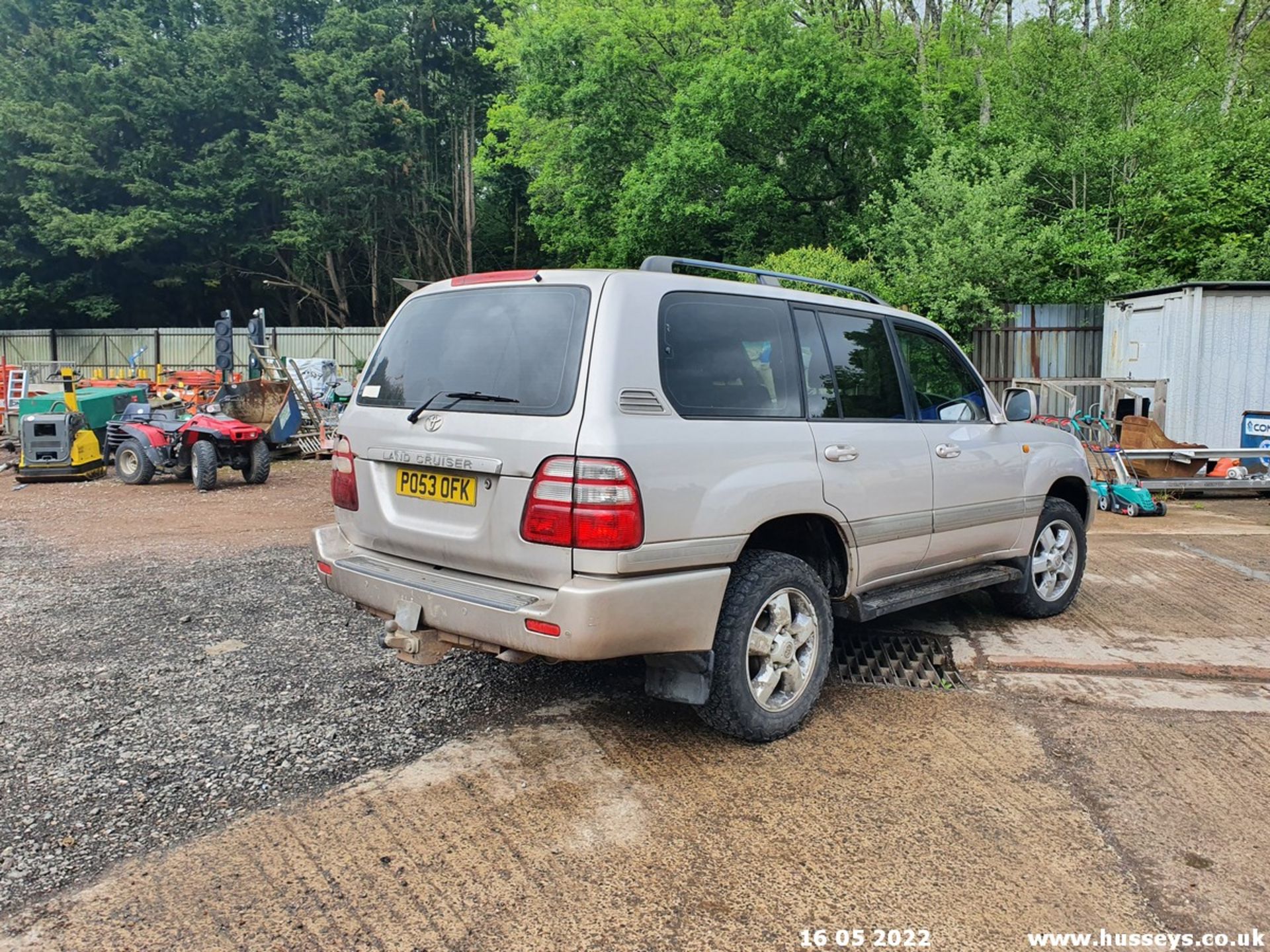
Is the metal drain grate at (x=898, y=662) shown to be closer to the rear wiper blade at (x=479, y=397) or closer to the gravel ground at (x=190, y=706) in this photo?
the gravel ground at (x=190, y=706)

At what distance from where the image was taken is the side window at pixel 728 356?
354 cm

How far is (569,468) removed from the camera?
3197 millimetres

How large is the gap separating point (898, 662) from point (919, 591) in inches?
21.9

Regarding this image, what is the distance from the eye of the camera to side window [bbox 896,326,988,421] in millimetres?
4770

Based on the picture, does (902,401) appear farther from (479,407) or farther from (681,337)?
(479,407)

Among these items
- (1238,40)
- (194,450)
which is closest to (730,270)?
(194,450)

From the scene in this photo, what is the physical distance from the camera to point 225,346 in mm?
14875

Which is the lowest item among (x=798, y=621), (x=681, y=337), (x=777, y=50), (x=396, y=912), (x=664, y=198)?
(x=396, y=912)

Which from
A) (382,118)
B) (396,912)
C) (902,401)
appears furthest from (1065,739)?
(382,118)

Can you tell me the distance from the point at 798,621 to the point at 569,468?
1336mm

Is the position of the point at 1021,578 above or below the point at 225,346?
below

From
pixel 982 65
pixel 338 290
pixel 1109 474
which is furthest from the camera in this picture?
pixel 338 290

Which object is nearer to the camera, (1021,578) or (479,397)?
(479,397)
